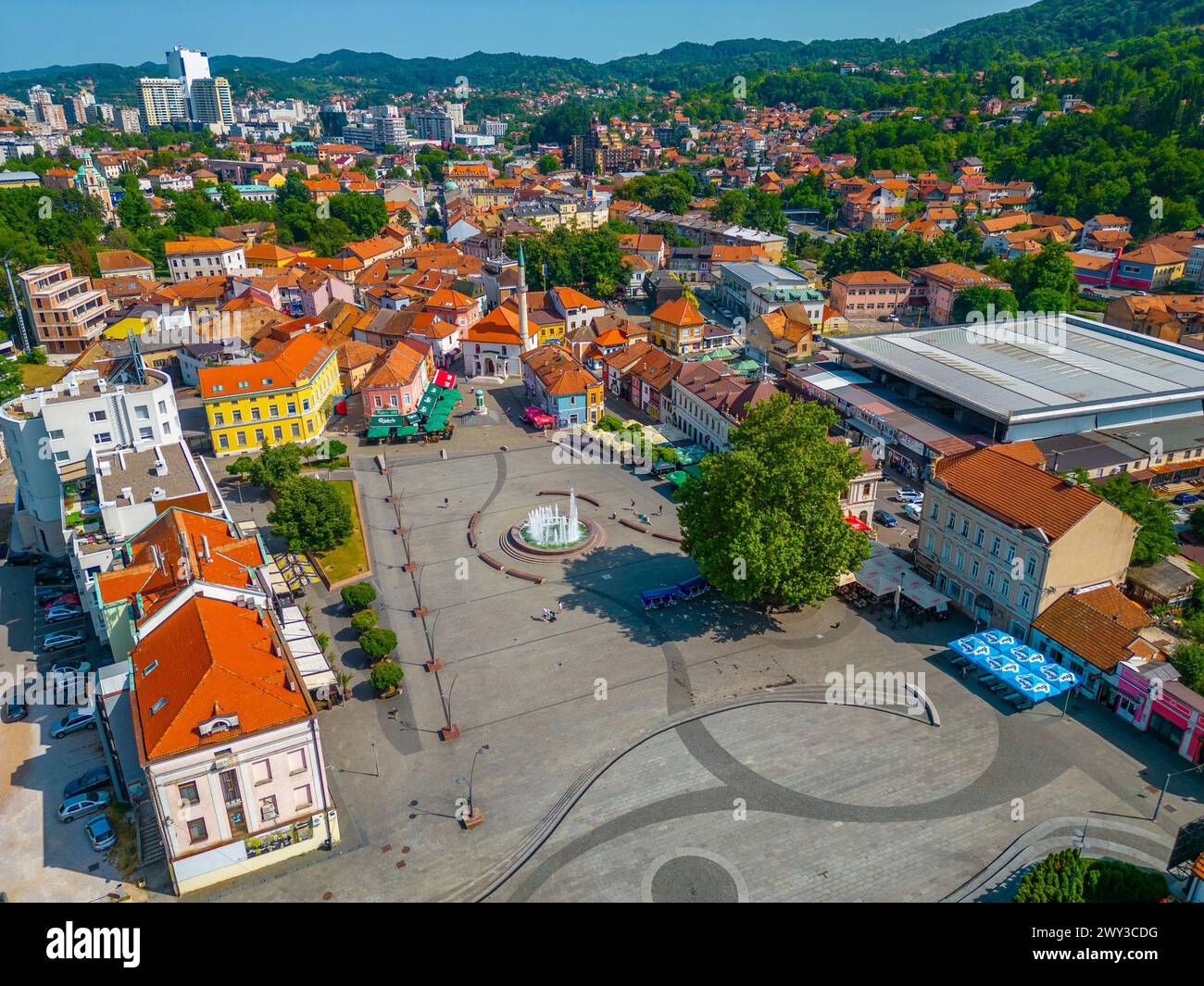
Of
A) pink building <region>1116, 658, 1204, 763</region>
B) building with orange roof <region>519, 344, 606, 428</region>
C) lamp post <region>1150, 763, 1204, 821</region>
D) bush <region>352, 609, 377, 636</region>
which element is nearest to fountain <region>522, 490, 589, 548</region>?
bush <region>352, 609, 377, 636</region>

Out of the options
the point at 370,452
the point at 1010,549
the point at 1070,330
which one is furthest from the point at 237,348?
the point at 1070,330

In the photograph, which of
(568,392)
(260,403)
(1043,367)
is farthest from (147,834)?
(1043,367)

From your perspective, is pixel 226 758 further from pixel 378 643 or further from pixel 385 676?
pixel 378 643

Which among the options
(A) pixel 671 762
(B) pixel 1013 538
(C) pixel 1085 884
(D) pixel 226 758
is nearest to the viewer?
(C) pixel 1085 884

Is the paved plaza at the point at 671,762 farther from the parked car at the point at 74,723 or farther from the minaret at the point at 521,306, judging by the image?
the minaret at the point at 521,306

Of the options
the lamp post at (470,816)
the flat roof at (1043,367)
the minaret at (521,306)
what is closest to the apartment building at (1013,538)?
the flat roof at (1043,367)

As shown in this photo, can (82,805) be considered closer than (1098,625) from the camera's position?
Yes

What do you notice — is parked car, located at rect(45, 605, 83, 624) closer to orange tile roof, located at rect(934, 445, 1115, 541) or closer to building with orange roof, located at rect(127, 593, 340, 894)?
building with orange roof, located at rect(127, 593, 340, 894)

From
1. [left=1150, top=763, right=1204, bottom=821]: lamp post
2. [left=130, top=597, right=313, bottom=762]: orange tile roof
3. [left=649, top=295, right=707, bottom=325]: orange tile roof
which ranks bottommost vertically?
[left=1150, top=763, right=1204, bottom=821]: lamp post
